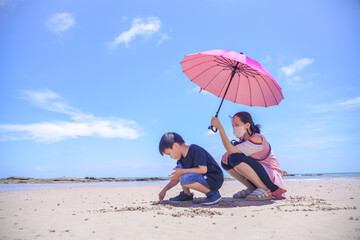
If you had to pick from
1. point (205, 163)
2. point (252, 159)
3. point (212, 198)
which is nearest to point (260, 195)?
point (252, 159)

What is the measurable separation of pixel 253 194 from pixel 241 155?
2.62 feet

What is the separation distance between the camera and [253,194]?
5.22 meters

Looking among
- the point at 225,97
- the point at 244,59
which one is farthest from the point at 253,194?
the point at 244,59

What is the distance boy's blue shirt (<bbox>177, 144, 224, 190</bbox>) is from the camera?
4.88 metres

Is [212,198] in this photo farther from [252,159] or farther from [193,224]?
[193,224]

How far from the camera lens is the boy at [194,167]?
486 cm

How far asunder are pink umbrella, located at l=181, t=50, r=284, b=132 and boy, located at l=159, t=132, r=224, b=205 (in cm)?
103

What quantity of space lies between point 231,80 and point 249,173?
1961 millimetres

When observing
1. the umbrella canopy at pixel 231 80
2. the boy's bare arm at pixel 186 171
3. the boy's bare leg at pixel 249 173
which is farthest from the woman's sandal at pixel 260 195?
the umbrella canopy at pixel 231 80

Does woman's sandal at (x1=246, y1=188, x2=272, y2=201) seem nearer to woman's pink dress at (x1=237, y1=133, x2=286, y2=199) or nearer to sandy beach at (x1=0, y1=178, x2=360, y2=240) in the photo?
woman's pink dress at (x1=237, y1=133, x2=286, y2=199)

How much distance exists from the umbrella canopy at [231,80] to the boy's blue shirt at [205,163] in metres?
1.46

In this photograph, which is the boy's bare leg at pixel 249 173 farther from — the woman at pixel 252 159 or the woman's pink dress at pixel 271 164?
the woman's pink dress at pixel 271 164

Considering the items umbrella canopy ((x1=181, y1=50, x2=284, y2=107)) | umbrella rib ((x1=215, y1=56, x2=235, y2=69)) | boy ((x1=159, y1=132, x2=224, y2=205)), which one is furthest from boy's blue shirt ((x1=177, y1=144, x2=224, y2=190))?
umbrella rib ((x1=215, y1=56, x2=235, y2=69))

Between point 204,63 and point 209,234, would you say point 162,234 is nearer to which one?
point 209,234
